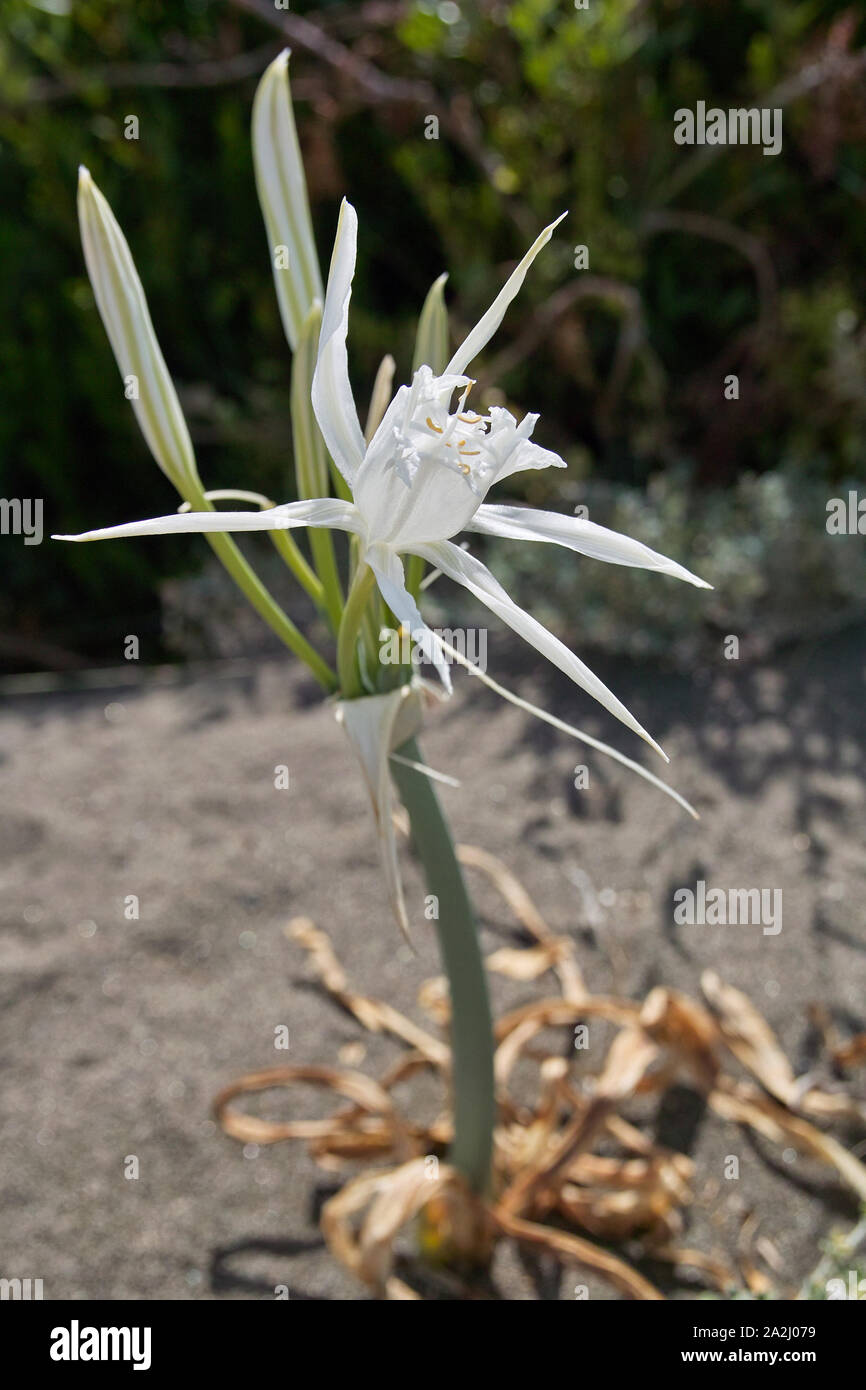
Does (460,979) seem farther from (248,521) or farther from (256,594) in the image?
(248,521)

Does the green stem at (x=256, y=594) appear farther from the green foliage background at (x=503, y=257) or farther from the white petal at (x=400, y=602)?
the green foliage background at (x=503, y=257)

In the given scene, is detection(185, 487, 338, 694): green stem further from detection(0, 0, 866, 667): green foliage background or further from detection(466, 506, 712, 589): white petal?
detection(0, 0, 866, 667): green foliage background

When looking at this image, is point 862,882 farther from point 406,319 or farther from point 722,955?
point 406,319

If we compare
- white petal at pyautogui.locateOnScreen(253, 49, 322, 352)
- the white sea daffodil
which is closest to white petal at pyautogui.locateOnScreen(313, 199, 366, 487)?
the white sea daffodil

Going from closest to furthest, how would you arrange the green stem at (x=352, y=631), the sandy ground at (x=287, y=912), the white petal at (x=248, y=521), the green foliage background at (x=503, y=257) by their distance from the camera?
the white petal at (x=248, y=521), the green stem at (x=352, y=631), the sandy ground at (x=287, y=912), the green foliage background at (x=503, y=257)

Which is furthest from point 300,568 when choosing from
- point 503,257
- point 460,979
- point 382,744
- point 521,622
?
point 503,257

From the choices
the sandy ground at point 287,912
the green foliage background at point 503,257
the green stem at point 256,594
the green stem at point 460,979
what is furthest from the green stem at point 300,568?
the green foliage background at point 503,257

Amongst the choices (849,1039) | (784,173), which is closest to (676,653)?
(849,1039)
